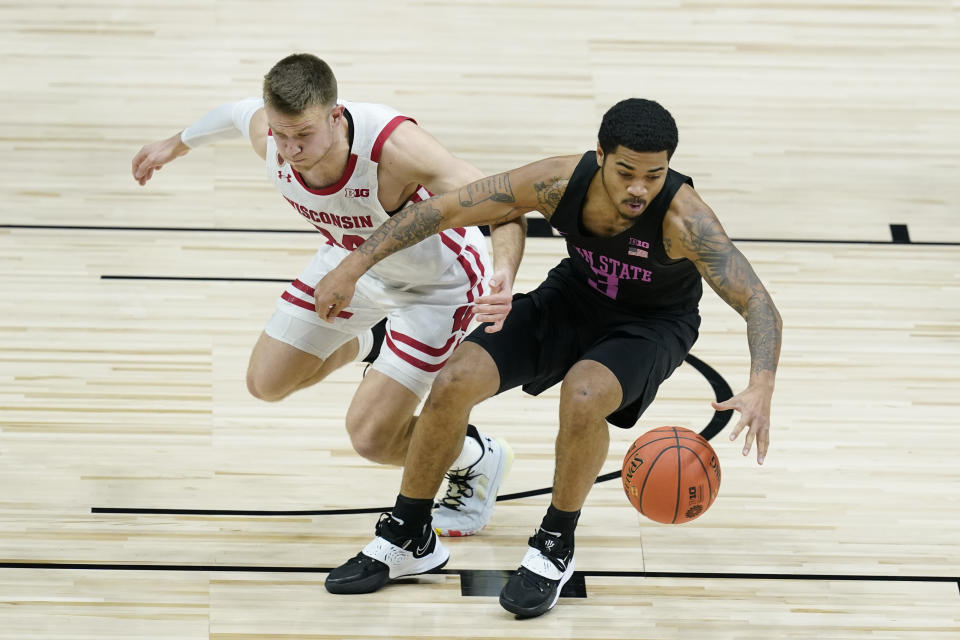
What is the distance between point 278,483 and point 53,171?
9.10 feet

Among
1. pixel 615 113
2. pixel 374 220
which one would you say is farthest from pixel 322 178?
pixel 615 113

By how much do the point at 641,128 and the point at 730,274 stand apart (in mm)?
542

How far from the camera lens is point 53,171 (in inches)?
274

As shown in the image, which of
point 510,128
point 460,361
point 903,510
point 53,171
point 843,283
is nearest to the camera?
point 460,361

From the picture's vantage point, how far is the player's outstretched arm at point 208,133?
4922 mm

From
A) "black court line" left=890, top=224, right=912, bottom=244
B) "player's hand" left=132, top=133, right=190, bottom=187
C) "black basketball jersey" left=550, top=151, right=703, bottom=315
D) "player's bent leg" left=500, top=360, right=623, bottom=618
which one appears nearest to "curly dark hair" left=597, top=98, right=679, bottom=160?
"black basketball jersey" left=550, top=151, right=703, bottom=315

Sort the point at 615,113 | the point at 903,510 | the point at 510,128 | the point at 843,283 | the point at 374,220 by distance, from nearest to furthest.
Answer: the point at 615,113
the point at 374,220
the point at 903,510
the point at 843,283
the point at 510,128

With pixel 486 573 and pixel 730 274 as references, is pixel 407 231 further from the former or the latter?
pixel 486 573

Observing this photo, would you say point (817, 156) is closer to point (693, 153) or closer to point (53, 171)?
point (693, 153)

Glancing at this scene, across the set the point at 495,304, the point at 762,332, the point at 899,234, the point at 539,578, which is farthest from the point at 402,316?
the point at 899,234

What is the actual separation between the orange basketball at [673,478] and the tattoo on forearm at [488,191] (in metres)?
0.96

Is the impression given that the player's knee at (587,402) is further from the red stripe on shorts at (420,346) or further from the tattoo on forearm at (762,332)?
the red stripe on shorts at (420,346)

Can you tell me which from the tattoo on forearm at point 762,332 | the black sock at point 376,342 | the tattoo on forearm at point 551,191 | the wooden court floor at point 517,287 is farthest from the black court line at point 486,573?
the tattoo on forearm at point 551,191

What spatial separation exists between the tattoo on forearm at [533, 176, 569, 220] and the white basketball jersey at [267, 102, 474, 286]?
522 mm
